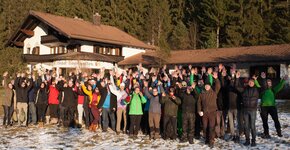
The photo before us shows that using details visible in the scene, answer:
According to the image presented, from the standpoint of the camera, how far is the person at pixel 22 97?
12.8 metres

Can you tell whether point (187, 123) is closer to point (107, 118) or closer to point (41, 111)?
point (107, 118)

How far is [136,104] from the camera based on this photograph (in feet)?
35.3

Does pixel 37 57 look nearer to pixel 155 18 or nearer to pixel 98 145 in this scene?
pixel 155 18

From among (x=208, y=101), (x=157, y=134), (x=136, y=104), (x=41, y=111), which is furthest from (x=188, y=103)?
(x=41, y=111)

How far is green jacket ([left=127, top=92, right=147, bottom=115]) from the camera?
10727mm

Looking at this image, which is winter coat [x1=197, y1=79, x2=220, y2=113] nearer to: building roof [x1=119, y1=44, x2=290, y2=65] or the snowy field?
the snowy field

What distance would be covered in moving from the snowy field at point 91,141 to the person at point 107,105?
16.5 inches

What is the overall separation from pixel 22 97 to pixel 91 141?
4182mm

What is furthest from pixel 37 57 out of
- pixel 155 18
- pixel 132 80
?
pixel 132 80

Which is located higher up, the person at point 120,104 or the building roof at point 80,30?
the building roof at point 80,30

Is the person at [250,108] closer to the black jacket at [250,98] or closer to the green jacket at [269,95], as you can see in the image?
the black jacket at [250,98]

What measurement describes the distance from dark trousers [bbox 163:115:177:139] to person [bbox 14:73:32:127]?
18.8 ft

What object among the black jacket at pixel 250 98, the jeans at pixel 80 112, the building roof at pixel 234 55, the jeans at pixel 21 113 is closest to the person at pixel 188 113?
the black jacket at pixel 250 98

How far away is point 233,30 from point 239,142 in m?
31.7
